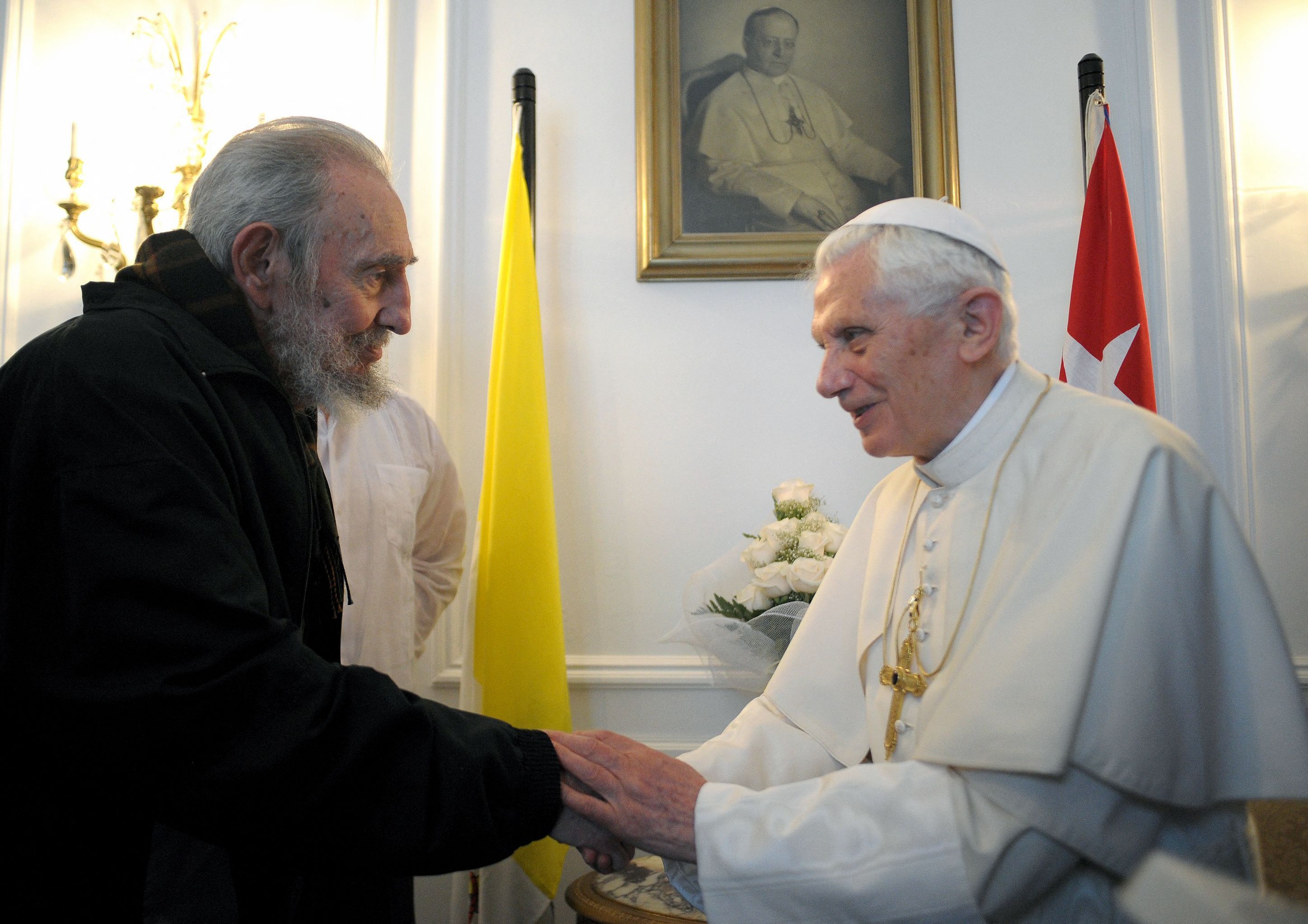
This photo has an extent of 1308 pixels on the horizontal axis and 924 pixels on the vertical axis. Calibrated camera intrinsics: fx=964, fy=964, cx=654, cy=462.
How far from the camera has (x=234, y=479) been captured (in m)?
1.48

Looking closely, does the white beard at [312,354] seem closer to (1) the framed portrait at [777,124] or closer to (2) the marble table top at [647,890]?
(2) the marble table top at [647,890]

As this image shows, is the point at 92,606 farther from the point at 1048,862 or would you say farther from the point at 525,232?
the point at 525,232

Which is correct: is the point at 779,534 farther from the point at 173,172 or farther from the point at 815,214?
the point at 173,172

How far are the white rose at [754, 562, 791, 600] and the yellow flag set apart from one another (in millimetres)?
725

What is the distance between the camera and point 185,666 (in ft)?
4.25

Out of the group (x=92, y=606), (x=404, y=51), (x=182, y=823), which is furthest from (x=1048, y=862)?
(x=404, y=51)

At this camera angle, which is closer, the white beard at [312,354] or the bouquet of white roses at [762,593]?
the white beard at [312,354]

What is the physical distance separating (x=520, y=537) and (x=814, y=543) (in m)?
0.97

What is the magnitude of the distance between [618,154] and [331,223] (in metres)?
2.10

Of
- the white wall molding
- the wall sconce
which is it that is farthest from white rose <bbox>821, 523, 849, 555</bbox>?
the wall sconce

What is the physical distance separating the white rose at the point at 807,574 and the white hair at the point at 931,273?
1060 millimetres

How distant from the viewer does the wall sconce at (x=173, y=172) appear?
354 cm

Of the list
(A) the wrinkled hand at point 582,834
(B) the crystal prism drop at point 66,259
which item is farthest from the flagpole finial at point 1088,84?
(B) the crystal prism drop at point 66,259

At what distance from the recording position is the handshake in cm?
165
